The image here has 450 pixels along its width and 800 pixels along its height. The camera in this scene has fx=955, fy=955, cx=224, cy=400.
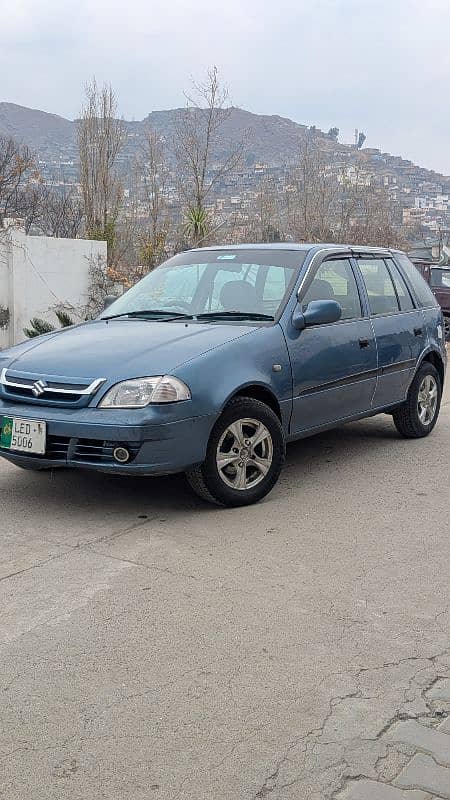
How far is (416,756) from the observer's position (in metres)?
3.08

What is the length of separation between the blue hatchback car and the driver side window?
0.01 m

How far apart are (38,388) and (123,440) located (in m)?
0.66

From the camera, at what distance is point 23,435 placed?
18.3 feet

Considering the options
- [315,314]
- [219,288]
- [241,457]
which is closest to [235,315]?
[219,288]

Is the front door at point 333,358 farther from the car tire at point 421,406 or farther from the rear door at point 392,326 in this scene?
the car tire at point 421,406

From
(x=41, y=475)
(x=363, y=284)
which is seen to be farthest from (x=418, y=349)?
(x=41, y=475)

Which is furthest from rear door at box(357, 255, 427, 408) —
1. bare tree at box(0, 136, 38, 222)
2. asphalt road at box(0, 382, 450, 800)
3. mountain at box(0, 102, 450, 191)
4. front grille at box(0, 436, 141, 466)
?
mountain at box(0, 102, 450, 191)

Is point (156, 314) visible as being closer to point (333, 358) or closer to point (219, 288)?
point (219, 288)

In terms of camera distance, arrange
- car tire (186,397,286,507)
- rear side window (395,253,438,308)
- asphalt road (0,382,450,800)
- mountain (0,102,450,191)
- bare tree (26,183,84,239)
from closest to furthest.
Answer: asphalt road (0,382,450,800), car tire (186,397,286,507), rear side window (395,253,438,308), mountain (0,102,450,191), bare tree (26,183,84,239)

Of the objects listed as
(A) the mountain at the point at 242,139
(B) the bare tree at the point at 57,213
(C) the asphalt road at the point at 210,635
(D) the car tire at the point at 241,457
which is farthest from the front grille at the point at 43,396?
(B) the bare tree at the point at 57,213

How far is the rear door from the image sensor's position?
7473 mm

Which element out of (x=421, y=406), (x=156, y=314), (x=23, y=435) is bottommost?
(x=421, y=406)

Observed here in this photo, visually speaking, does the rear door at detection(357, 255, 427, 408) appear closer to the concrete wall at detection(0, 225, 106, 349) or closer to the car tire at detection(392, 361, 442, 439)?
the car tire at detection(392, 361, 442, 439)

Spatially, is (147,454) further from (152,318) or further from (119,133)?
(119,133)
